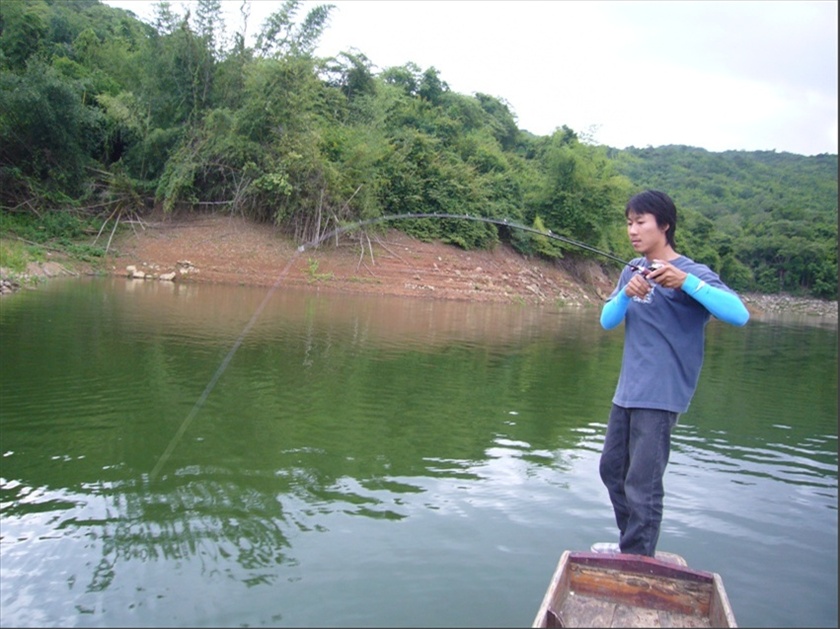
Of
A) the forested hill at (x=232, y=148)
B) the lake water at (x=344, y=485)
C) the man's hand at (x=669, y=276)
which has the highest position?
the forested hill at (x=232, y=148)

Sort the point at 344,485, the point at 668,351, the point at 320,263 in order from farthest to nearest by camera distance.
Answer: the point at 320,263 → the point at 344,485 → the point at 668,351

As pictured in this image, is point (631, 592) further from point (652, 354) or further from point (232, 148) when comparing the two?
point (232, 148)

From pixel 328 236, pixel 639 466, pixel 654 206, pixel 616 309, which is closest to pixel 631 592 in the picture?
pixel 639 466

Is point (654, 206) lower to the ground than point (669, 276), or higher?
higher

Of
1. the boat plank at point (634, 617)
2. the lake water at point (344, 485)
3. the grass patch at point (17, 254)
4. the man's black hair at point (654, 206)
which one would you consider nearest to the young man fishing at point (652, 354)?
the man's black hair at point (654, 206)

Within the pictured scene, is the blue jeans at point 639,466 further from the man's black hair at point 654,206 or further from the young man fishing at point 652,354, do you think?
the man's black hair at point 654,206

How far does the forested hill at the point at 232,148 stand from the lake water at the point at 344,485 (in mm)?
16081

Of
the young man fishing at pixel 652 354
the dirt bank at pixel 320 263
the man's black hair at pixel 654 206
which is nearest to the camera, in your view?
the young man fishing at pixel 652 354

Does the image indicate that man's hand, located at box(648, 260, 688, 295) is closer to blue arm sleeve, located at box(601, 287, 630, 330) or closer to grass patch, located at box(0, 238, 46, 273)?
blue arm sleeve, located at box(601, 287, 630, 330)

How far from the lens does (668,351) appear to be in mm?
3498

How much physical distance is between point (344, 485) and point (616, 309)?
251cm

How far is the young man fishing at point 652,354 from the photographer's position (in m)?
3.46

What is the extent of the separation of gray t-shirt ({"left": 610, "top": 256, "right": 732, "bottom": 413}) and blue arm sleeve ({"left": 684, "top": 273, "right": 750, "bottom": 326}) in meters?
0.15

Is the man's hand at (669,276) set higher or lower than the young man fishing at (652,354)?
higher
